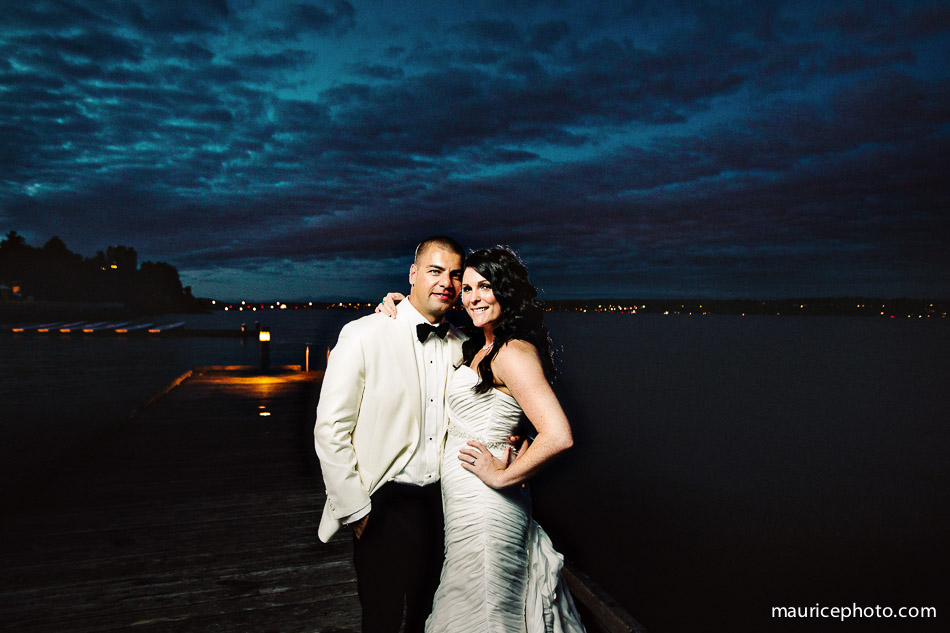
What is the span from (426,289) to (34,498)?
5.58 m

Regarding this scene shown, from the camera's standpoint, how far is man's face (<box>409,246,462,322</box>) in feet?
9.84

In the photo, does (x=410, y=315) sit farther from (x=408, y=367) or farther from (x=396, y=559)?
(x=396, y=559)

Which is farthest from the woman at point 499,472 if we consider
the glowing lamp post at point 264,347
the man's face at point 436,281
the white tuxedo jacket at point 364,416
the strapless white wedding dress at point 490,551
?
the glowing lamp post at point 264,347

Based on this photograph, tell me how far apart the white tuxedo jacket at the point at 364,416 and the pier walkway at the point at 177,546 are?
139cm

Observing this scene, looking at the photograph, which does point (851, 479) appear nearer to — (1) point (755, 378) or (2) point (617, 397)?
(2) point (617, 397)

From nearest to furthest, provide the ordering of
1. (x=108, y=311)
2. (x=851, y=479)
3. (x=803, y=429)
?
(x=851, y=479) < (x=803, y=429) < (x=108, y=311)

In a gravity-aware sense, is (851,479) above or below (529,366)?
below

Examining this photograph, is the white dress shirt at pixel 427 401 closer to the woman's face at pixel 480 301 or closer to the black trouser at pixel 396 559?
the black trouser at pixel 396 559

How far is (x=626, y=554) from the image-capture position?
38.5 ft

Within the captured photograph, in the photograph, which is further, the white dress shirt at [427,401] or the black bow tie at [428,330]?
the black bow tie at [428,330]

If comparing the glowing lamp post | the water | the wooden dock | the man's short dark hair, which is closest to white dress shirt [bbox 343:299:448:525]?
the man's short dark hair

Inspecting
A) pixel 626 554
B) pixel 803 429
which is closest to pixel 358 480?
pixel 626 554

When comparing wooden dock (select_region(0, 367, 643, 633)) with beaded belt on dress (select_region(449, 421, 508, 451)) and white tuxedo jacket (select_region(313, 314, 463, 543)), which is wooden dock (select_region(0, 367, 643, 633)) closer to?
white tuxedo jacket (select_region(313, 314, 463, 543))

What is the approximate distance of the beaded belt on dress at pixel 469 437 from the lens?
2.75 meters
